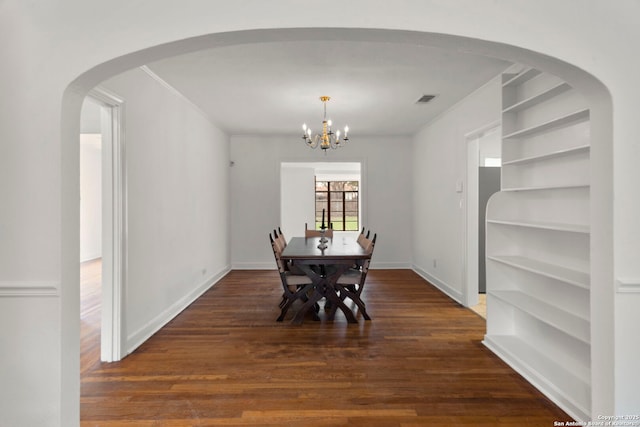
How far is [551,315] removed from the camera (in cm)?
251

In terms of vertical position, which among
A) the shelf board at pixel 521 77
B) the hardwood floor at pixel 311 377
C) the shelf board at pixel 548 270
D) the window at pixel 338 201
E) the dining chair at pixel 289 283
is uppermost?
the shelf board at pixel 521 77

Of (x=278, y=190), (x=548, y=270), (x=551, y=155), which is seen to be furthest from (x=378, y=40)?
(x=278, y=190)

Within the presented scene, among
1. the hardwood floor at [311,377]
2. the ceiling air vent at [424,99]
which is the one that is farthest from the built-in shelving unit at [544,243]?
the ceiling air vent at [424,99]

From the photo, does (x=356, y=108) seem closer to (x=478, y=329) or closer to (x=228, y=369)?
(x=478, y=329)

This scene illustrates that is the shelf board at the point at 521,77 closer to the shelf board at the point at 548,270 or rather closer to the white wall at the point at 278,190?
the shelf board at the point at 548,270

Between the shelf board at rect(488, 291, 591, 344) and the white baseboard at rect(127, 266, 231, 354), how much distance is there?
3.01 metres

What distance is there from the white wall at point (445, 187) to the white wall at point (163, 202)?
10.6 ft

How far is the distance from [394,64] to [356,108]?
152cm

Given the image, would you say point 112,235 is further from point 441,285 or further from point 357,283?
point 441,285

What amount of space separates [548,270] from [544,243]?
357 millimetres

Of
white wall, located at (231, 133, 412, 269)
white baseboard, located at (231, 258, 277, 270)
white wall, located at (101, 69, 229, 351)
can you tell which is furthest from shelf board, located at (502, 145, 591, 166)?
white baseboard, located at (231, 258, 277, 270)

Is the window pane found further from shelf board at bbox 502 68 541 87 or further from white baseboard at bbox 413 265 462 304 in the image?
shelf board at bbox 502 68 541 87

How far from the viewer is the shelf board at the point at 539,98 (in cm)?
248

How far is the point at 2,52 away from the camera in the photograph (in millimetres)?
1747
